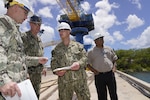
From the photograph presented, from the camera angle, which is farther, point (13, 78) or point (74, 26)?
point (74, 26)

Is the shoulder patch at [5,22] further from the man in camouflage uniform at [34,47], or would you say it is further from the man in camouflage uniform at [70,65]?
the man in camouflage uniform at [34,47]

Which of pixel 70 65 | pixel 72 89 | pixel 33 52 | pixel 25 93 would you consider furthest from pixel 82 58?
pixel 25 93

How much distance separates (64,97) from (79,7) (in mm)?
40756

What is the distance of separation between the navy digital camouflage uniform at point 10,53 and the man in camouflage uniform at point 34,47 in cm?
151

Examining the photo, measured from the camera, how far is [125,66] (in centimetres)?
7825

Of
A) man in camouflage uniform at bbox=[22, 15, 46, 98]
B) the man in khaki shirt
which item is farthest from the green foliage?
man in camouflage uniform at bbox=[22, 15, 46, 98]

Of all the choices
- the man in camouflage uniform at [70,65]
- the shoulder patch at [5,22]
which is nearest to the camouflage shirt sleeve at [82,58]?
the man in camouflage uniform at [70,65]

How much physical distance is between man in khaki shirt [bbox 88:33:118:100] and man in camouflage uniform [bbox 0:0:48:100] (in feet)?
7.67

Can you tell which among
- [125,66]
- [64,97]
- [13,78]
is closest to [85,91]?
[64,97]

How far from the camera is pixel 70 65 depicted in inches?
136

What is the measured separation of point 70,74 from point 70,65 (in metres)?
0.13

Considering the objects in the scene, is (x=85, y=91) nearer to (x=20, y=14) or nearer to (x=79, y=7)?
(x=20, y=14)

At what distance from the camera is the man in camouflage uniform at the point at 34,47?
147 inches

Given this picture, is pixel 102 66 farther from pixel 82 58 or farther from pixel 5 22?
pixel 5 22
